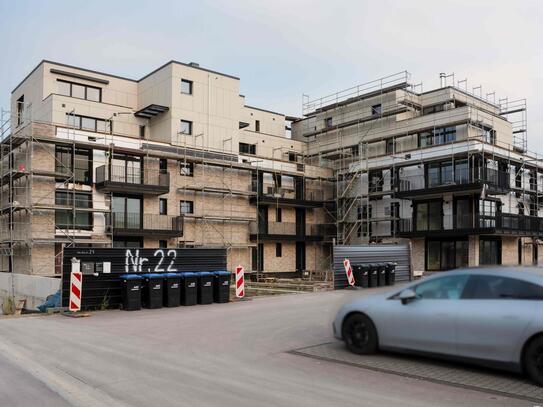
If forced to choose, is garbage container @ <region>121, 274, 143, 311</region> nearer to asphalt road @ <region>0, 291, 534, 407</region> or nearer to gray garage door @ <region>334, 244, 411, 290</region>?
asphalt road @ <region>0, 291, 534, 407</region>

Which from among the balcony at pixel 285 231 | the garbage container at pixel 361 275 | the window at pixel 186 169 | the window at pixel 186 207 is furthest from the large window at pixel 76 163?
the garbage container at pixel 361 275

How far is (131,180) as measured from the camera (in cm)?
3206

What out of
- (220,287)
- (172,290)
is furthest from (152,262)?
(220,287)

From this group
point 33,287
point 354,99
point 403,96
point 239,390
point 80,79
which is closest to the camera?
point 239,390

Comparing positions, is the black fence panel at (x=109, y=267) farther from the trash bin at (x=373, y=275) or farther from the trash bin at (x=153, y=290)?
the trash bin at (x=373, y=275)

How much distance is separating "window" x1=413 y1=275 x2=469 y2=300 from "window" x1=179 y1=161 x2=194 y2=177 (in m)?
27.9

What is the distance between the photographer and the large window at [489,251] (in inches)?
1369

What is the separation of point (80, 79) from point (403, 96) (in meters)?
22.8

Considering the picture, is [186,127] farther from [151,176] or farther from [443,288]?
[443,288]

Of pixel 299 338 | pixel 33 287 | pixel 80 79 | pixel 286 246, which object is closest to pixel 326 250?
pixel 286 246

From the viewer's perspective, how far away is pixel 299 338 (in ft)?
33.6

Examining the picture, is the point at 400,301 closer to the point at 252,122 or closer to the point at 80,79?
the point at 80,79

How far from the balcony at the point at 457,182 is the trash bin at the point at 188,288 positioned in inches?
858

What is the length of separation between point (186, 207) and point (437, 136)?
17.9 metres
